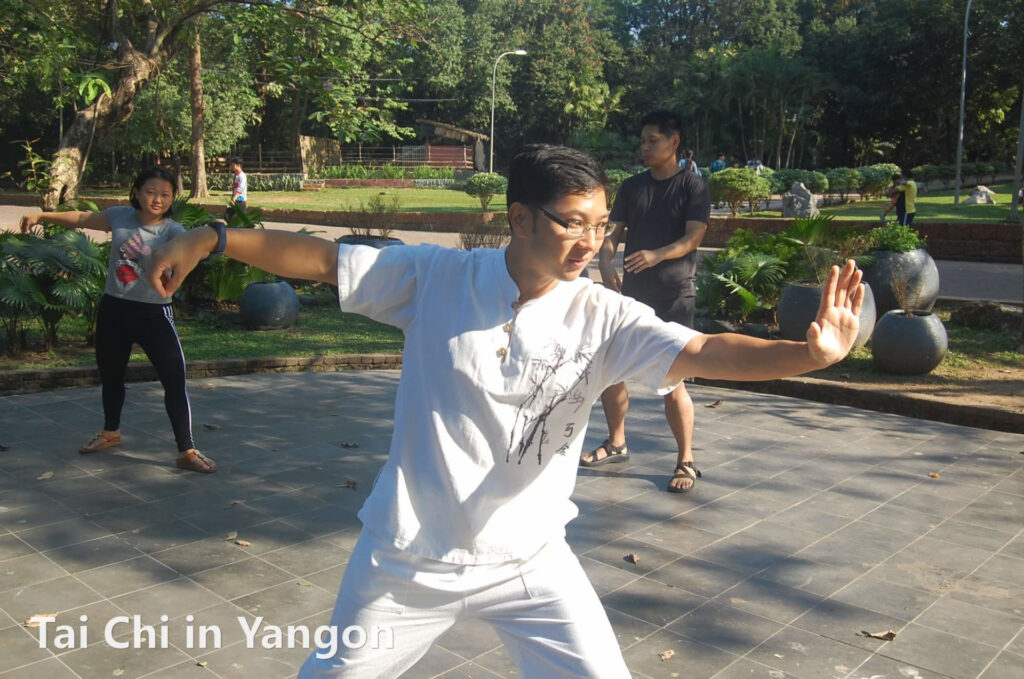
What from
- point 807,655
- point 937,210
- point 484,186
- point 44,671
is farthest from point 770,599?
point 484,186

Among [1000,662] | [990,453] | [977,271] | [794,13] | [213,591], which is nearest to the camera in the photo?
[1000,662]

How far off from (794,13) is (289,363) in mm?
62967

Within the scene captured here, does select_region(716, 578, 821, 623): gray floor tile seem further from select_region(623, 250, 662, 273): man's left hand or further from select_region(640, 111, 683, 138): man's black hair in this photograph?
select_region(640, 111, 683, 138): man's black hair

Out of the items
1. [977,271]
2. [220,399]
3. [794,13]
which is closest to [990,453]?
[220,399]

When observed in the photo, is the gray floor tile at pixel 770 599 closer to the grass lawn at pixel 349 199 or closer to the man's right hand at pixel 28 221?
the man's right hand at pixel 28 221

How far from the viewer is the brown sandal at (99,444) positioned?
20.2ft

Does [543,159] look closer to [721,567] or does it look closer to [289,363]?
[721,567]

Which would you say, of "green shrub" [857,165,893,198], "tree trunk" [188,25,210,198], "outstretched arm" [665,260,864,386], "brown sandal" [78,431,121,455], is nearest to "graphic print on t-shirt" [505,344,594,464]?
"outstretched arm" [665,260,864,386]

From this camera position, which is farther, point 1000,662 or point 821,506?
point 821,506

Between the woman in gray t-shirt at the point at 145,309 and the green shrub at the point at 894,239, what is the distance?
28.3ft

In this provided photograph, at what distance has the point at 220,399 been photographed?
7820mm

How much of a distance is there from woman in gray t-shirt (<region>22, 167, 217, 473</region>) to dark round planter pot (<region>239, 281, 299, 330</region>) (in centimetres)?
504

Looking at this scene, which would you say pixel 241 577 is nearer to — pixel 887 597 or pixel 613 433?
pixel 613 433

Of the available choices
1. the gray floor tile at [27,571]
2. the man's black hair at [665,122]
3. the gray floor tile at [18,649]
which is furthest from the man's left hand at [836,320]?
the gray floor tile at [27,571]
